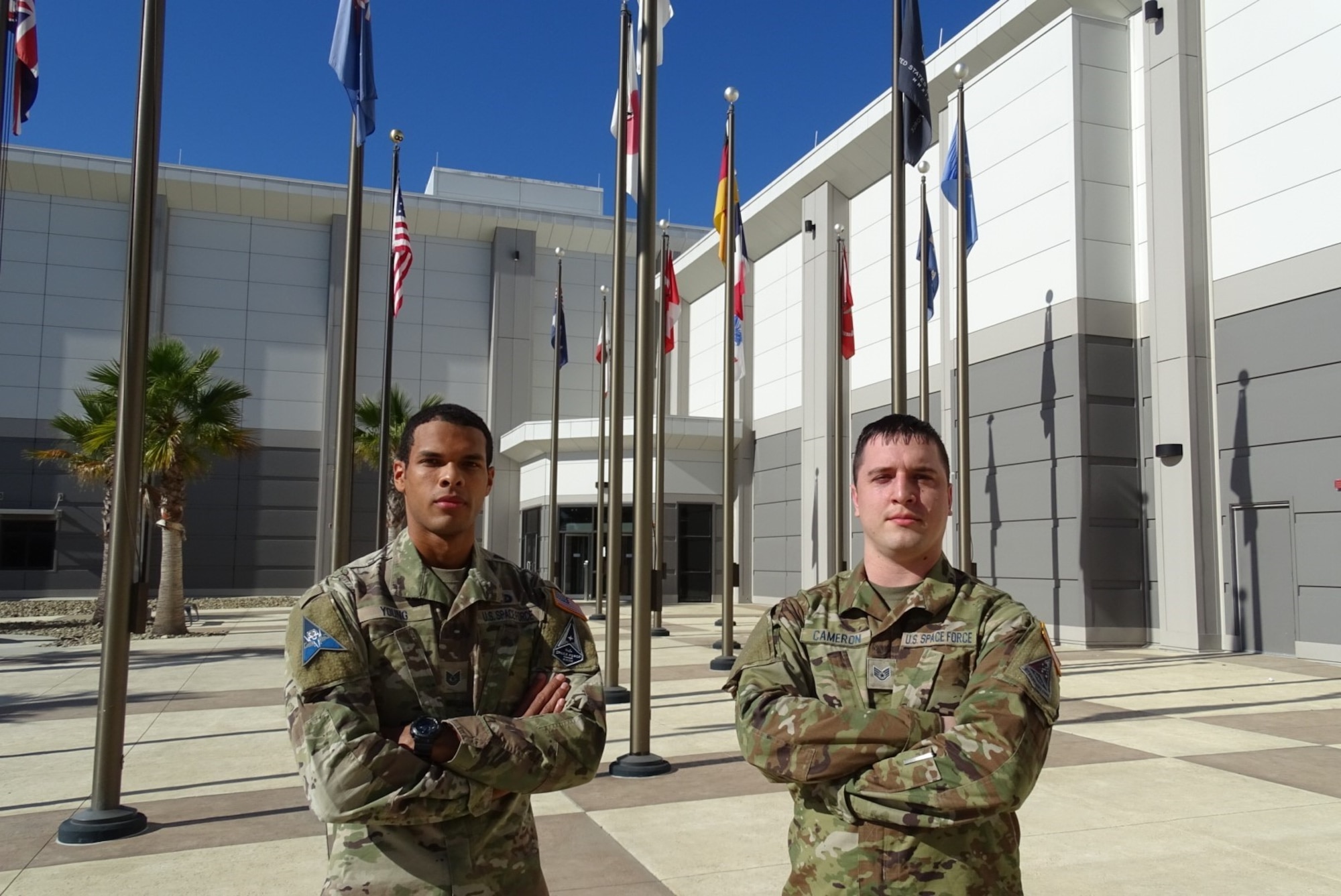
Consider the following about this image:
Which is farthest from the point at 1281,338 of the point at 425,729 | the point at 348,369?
the point at 425,729

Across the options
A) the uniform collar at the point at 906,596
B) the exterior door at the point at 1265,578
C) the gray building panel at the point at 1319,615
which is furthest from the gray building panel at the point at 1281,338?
the uniform collar at the point at 906,596

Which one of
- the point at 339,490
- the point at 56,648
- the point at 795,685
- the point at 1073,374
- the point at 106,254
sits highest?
the point at 106,254

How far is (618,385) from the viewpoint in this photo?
10195 millimetres

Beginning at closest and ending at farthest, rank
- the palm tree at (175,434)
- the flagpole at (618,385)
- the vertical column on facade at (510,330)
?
the flagpole at (618,385), the palm tree at (175,434), the vertical column on facade at (510,330)

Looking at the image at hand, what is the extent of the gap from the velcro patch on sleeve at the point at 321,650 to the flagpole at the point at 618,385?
6339 millimetres

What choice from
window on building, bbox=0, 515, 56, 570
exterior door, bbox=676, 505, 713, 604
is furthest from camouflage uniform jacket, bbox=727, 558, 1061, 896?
window on building, bbox=0, 515, 56, 570

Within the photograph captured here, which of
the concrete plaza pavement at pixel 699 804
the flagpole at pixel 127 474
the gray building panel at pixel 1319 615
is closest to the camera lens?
the concrete plaza pavement at pixel 699 804

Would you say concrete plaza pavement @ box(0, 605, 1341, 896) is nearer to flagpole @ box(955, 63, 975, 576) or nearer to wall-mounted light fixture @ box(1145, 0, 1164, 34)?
flagpole @ box(955, 63, 975, 576)

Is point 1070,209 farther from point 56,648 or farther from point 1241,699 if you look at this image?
point 56,648

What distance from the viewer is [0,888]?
5.45m

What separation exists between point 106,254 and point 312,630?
1510 inches

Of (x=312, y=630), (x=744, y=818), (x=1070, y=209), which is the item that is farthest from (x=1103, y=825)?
(x=1070, y=209)

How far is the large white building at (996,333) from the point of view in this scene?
55.5 feet

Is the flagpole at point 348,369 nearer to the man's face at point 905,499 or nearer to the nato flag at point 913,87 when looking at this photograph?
the nato flag at point 913,87
